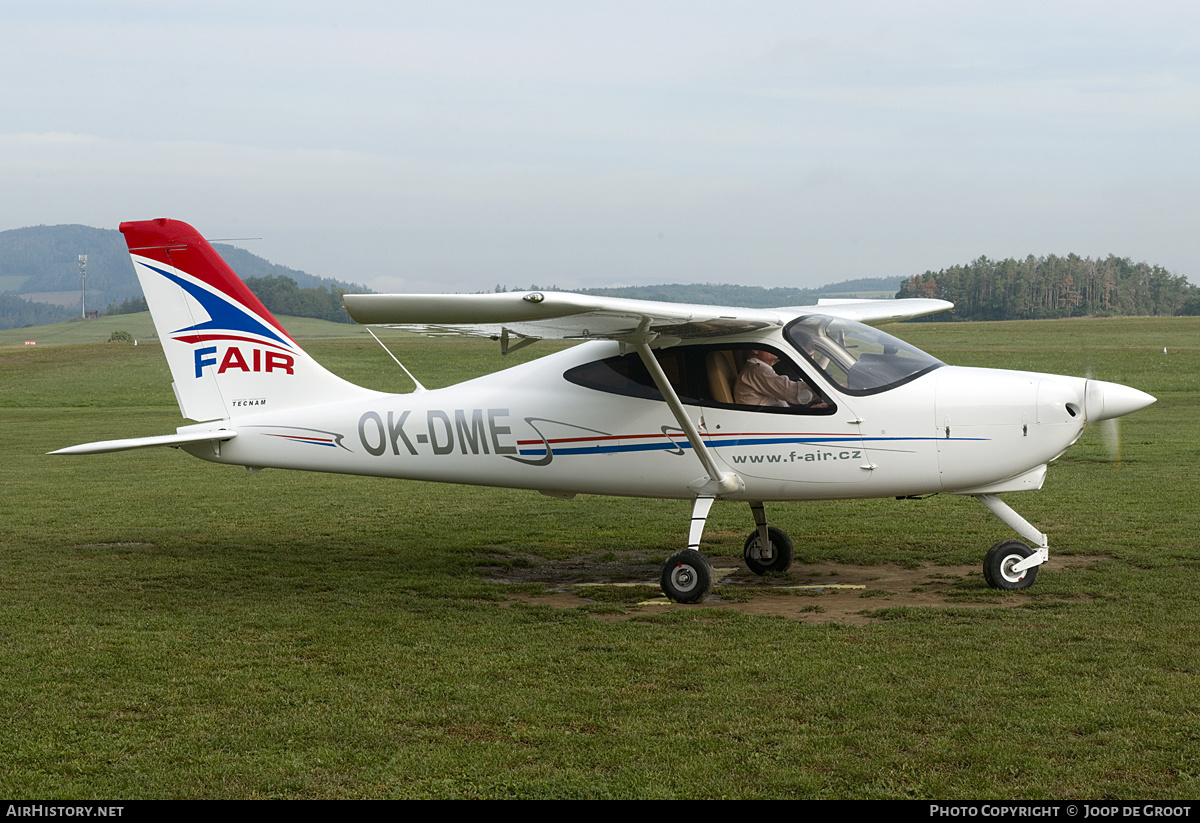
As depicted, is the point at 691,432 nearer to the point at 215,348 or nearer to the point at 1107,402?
the point at 1107,402

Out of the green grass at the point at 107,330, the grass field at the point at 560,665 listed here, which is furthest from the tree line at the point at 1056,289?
the grass field at the point at 560,665

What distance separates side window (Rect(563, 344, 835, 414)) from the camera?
31.1ft

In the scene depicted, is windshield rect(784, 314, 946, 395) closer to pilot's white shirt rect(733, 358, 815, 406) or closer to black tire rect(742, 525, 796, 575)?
pilot's white shirt rect(733, 358, 815, 406)

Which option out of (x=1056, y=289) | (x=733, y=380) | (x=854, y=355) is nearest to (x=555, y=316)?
(x=733, y=380)

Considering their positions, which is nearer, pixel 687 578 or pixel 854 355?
pixel 687 578

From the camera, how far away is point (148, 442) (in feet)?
33.2

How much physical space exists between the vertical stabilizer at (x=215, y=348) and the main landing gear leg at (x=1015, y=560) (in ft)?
20.3

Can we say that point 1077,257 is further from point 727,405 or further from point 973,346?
point 727,405

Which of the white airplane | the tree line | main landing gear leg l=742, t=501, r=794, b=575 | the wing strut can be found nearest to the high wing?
the white airplane

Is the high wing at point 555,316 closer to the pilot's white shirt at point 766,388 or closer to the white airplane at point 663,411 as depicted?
the white airplane at point 663,411

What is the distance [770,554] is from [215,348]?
5966 millimetres

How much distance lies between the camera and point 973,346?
2363 inches

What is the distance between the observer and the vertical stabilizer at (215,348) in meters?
11.0

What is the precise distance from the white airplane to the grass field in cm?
107
